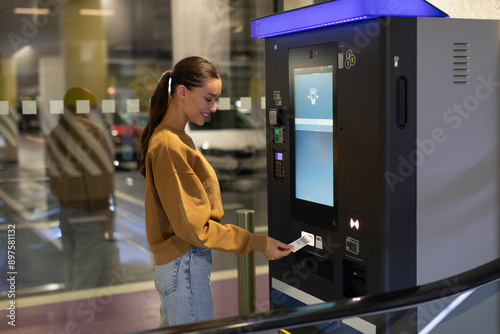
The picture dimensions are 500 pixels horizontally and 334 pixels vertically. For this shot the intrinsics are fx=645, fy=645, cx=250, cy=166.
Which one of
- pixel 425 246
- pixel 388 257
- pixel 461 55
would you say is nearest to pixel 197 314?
pixel 388 257

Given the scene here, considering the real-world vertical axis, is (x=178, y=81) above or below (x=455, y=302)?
above

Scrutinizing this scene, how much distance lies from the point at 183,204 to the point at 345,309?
0.73 metres

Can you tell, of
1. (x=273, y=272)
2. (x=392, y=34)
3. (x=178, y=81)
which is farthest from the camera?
(x=273, y=272)

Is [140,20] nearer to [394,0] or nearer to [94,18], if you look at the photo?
[94,18]

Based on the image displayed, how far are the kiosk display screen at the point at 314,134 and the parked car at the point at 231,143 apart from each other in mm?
1860

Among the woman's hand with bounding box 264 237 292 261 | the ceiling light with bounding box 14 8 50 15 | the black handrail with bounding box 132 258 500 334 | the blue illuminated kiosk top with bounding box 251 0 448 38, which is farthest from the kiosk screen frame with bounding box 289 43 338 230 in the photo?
the ceiling light with bounding box 14 8 50 15

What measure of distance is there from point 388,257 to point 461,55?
2.66 feet

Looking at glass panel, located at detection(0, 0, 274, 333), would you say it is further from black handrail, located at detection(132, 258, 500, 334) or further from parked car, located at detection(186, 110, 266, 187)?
black handrail, located at detection(132, 258, 500, 334)

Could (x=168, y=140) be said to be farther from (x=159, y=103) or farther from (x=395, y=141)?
(x=395, y=141)

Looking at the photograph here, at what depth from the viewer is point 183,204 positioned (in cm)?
227

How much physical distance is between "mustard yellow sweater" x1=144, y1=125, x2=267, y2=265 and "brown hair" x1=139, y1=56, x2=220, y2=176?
0.09 m

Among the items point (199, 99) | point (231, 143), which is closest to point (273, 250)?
point (199, 99)

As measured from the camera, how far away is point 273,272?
3096mm

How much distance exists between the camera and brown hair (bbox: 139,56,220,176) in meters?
2.40
